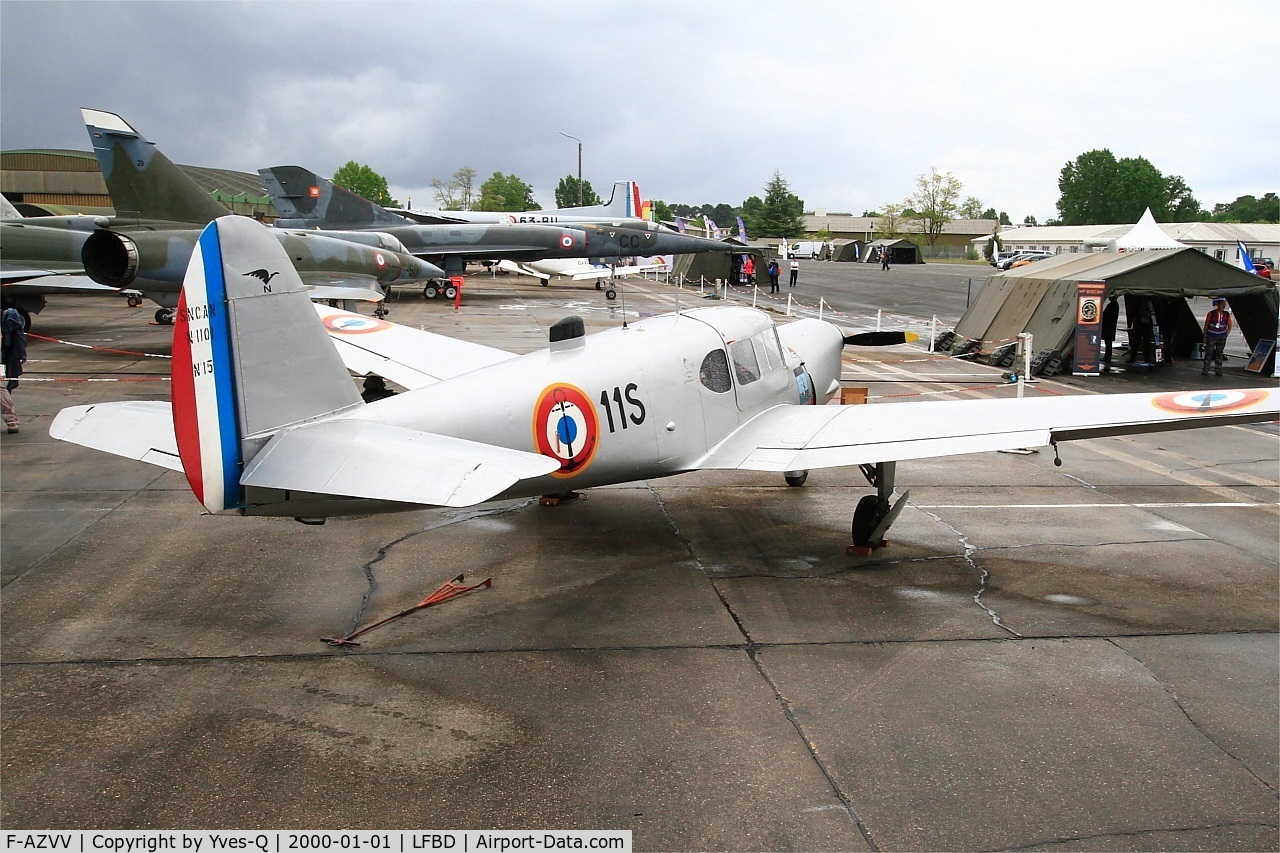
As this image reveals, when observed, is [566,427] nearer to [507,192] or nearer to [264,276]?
[264,276]

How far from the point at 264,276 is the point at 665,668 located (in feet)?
12.7

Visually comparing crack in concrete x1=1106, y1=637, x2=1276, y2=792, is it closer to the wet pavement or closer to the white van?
the wet pavement

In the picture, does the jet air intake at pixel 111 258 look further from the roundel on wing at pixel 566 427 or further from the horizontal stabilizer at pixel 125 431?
the roundel on wing at pixel 566 427

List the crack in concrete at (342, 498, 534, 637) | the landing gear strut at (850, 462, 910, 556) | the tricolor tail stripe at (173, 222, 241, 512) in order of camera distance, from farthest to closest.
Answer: the landing gear strut at (850, 462, 910, 556) < the crack in concrete at (342, 498, 534, 637) < the tricolor tail stripe at (173, 222, 241, 512)

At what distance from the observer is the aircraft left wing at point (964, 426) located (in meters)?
7.67

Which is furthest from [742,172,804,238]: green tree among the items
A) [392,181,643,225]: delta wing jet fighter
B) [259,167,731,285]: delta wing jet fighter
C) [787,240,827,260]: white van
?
[259,167,731,285]: delta wing jet fighter

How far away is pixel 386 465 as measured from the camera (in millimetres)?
5859

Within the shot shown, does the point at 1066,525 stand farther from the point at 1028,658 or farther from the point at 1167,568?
the point at 1028,658

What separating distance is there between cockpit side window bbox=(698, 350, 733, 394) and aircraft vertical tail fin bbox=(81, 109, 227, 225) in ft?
49.7

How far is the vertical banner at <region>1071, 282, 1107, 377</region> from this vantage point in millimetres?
20938

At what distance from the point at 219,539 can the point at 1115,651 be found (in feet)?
26.0

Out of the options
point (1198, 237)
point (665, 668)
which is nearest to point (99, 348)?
point (665, 668)

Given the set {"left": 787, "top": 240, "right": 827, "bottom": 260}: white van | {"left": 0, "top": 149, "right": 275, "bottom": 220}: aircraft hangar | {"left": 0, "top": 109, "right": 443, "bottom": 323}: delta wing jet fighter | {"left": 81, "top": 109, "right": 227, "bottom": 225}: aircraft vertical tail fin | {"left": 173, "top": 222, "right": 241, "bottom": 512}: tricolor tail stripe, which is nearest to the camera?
{"left": 173, "top": 222, "right": 241, "bottom": 512}: tricolor tail stripe

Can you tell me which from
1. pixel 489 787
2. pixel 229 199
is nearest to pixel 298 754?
pixel 489 787
